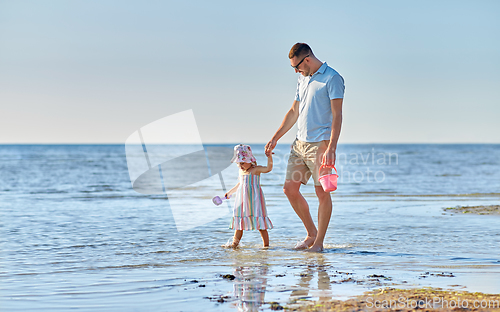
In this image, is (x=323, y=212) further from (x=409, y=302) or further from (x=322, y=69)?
(x=409, y=302)

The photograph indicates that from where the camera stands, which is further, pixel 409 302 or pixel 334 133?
pixel 334 133

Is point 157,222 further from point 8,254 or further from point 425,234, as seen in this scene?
point 425,234

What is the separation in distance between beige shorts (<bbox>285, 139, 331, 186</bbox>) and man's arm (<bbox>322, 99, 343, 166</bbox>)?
0.59 ft

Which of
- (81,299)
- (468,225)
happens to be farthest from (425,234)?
(81,299)

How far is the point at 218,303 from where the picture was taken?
9.91ft

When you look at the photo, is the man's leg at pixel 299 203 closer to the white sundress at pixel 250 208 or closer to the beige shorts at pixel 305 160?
the beige shorts at pixel 305 160

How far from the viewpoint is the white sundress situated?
5.28 meters

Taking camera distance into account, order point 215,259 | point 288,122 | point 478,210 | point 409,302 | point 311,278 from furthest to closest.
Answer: point 478,210 < point 288,122 < point 215,259 < point 311,278 < point 409,302

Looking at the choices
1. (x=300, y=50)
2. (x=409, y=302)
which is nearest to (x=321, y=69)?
(x=300, y=50)

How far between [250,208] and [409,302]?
2.62 m

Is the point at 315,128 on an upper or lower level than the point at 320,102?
lower

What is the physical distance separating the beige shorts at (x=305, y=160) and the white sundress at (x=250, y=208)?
0.45 metres

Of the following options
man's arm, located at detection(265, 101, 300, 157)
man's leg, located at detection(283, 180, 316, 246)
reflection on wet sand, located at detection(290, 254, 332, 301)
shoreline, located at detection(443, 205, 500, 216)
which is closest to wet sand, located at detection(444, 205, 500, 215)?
shoreline, located at detection(443, 205, 500, 216)

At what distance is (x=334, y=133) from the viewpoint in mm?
4656
